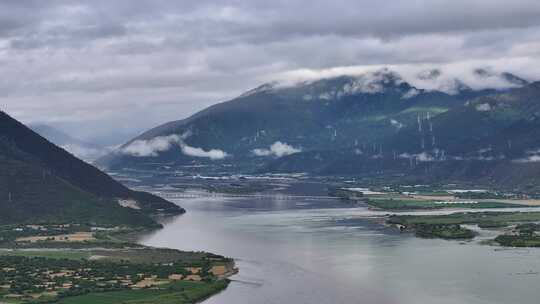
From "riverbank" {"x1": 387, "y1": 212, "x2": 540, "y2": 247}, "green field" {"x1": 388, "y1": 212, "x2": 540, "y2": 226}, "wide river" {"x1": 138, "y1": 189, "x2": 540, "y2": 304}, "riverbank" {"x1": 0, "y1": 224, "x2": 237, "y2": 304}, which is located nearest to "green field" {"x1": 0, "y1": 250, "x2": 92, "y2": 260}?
"riverbank" {"x1": 0, "y1": 224, "x2": 237, "y2": 304}

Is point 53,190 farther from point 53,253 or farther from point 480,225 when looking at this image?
point 480,225

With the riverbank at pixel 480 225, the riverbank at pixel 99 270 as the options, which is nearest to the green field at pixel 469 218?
the riverbank at pixel 480 225

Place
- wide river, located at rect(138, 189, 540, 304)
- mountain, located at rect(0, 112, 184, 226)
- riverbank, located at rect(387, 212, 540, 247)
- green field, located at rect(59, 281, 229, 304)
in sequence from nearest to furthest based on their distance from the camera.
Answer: green field, located at rect(59, 281, 229, 304), wide river, located at rect(138, 189, 540, 304), riverbank, located at rect(387, 212, 540, 247), mountain, located at rect(0, 112, 184, 226)

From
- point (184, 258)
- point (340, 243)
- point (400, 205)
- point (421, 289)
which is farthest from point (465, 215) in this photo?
point (421, 289)

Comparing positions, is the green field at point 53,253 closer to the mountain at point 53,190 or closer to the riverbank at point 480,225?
the mountain at point 53,190

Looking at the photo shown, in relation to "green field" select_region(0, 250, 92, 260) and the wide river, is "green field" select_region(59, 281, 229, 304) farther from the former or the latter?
"green field" select_region(0, 250, 92, 260)
